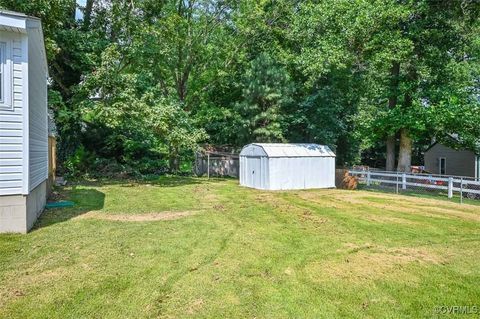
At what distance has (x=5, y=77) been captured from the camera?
243 inches

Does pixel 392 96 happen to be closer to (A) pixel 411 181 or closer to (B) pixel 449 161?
(A) pixel 411 181

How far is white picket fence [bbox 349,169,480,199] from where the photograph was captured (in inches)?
530

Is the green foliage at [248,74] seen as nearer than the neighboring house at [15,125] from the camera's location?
No

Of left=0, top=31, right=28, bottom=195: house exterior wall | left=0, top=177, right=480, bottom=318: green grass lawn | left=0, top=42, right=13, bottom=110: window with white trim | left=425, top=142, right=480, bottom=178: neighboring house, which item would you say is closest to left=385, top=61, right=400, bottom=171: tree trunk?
left=425, top=142, right=480, bottom=178: neighboring house

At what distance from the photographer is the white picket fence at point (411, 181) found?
13.5m

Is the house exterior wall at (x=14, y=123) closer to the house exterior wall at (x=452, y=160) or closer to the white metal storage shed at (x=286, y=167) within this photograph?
the white metal storage shed at (x=286, y=167)

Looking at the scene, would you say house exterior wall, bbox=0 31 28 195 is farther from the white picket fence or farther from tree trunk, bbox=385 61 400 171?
tree trunk, bbox=385 61 400 171

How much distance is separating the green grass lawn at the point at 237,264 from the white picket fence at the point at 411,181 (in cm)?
468

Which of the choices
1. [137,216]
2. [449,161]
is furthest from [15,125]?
[449,161]

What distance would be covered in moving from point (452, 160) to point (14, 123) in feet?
76.5

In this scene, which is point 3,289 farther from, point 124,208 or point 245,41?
point 245,41

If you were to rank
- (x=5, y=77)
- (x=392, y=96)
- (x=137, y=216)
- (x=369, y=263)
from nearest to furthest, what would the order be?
(x=369, y=263)
(x=5, y=77)
(x=137, y=216)
(x=392, y=96)

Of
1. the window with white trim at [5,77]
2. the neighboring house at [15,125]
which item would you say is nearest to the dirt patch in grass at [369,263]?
the neighboring house at [15,125]

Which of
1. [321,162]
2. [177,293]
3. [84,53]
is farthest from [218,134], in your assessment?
[177,293]
